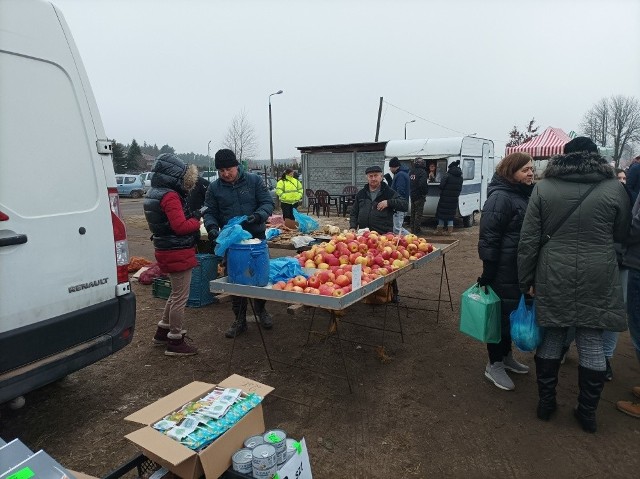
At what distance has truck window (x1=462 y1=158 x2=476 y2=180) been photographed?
12891 mm

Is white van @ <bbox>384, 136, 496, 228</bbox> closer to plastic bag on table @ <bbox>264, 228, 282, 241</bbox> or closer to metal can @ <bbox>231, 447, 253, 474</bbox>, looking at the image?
plastic bag on table @ <bbox>264, 228, 282, 241</bbox>

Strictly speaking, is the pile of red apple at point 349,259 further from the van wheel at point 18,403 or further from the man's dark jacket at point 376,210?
the van wheel at point 18,403

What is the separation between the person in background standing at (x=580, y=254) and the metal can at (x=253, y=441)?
6.90ft

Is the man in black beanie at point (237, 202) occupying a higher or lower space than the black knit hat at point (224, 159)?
lower

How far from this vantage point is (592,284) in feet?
→ 9.22

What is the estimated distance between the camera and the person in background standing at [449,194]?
1173 centimetres

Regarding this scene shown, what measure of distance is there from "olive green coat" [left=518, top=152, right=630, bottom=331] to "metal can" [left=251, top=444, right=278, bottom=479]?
2.12 meters

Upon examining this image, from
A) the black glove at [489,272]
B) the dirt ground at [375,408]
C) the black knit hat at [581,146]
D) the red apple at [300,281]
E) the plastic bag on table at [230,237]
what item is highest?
the black knit hat at [581,146]

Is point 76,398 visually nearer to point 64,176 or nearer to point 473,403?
point 64,176

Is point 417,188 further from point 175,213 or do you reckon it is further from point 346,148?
point 175,213

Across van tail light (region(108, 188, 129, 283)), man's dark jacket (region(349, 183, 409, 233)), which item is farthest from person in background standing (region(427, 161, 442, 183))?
van tail light (region(108, 188, 129, 283))

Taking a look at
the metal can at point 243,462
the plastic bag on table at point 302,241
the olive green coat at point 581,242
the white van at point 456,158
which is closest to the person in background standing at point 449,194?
the white van at point 456,158

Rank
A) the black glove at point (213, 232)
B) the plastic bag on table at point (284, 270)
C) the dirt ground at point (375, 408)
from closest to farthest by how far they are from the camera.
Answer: the dirt ground at point (375, 408) < the plastic bag on table at point (284, 270) < the black glove at point (213, 232)

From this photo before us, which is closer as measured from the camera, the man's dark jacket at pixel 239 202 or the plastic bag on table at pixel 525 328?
the plastic bag on table at pixel 525 328
